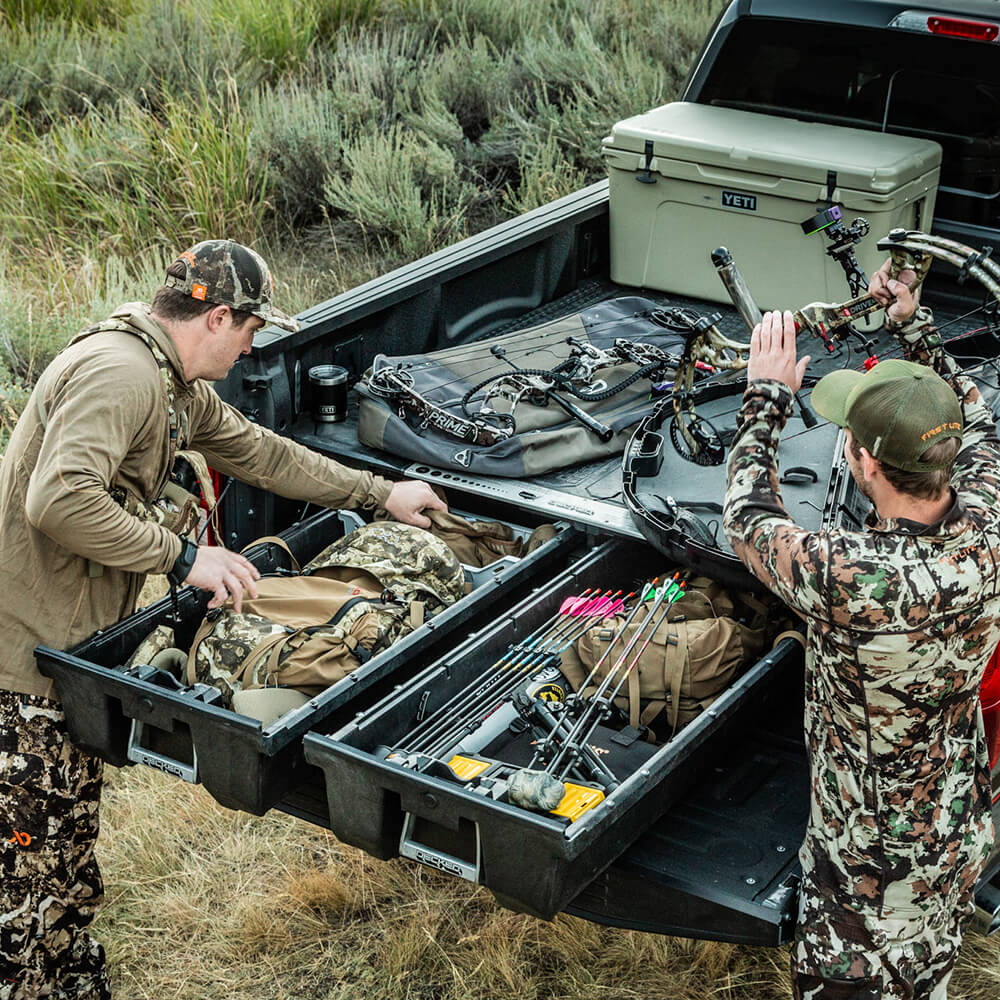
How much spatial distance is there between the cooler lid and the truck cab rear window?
13 cm

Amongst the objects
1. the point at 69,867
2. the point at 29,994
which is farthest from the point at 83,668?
the point at 29,994

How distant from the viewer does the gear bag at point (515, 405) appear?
439 centimetres

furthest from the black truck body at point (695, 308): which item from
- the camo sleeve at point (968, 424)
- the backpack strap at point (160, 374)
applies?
the camo sleeve at point (968, 424)

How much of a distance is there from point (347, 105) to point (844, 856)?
26.5 ft

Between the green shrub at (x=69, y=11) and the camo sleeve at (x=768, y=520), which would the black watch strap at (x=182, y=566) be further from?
the green shrub at (x=69, y=11)

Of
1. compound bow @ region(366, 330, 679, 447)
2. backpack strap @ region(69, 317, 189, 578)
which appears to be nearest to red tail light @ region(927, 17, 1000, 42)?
compound bow @ region(366, 330, 679, 447)

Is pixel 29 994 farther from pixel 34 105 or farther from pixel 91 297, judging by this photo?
pixel 34 105

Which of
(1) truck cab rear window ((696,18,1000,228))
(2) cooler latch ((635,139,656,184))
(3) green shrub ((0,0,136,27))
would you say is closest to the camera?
(1) truck cab rear window ((696,18,1000,228))

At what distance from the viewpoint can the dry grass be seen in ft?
12.7

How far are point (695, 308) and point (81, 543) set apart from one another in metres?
3.11

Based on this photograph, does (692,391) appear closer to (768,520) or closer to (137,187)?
(768,520)

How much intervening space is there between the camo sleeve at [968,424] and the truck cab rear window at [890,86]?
2152 mm

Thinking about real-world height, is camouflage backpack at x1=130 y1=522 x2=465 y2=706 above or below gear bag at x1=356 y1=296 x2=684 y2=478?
below

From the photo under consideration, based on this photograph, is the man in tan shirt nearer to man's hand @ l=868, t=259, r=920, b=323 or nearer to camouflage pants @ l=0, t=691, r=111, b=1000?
camouflage pants @ l=0, t=691, r=111, b=1000
